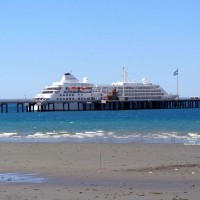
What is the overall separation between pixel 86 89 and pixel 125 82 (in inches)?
491

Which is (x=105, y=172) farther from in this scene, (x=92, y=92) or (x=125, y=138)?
(x=92, y=92)

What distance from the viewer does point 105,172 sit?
17.2 m

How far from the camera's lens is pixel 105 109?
127 meters

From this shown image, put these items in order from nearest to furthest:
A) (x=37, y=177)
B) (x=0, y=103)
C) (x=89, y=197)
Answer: (x=89, y=197), (x=37, y=177), (x=0, y=103)

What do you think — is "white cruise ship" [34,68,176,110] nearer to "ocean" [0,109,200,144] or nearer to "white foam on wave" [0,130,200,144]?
"ocean" [0,109,200,144]

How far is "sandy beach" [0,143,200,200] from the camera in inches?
504

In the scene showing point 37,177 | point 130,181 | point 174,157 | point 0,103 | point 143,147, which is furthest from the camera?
point 0,103

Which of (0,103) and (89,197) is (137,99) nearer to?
(0,103)

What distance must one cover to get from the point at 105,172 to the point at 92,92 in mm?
115098

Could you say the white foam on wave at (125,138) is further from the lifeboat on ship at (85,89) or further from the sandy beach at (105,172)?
the lifeboat on ship at (85,89)

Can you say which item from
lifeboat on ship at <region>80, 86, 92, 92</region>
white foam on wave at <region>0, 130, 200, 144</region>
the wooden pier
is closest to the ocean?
white foam on wave at <region>0, 130, 200, 144</region>

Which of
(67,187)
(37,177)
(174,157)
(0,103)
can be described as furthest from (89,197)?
(0,103)

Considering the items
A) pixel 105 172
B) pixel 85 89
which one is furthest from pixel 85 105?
pixel 105 172

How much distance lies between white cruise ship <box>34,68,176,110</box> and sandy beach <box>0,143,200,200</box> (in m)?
102
